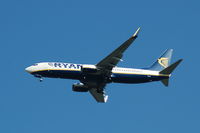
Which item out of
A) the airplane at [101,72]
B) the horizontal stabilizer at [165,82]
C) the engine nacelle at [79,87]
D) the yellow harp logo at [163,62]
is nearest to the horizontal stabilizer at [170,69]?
the airplane at [101,72]

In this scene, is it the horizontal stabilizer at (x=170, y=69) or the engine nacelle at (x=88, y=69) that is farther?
the horizontal stabilizer at (x=170, y=69)

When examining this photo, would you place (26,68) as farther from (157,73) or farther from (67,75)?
(157,73)

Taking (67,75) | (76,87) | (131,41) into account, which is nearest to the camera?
(131,41)

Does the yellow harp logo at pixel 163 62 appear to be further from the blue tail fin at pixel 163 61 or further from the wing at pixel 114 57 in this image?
the wing at pixel 114 57

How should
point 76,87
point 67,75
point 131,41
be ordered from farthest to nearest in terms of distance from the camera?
point 76,87, point 67,75, point 131,41

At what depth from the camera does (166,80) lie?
355 ft

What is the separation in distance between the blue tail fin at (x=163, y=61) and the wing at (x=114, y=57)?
12785mm

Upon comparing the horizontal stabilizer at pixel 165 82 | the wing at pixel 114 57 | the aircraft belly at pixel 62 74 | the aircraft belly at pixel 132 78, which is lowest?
the horizontal stabilizer at pixel 165 82

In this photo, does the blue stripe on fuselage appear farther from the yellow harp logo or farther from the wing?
the yellow harp logo

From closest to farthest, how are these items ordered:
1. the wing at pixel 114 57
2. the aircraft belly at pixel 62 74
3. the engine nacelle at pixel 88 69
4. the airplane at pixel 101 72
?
the wing at pixel 114 57 < the engine nacelle at pixel 88 69 < the airplane at pixel 101 72 < the aircraft belly at pixel 62 74

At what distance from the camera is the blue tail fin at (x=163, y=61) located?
11361cm

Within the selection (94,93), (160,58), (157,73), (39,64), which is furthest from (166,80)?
(39,64)

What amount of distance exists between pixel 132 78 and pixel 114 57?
798 cm

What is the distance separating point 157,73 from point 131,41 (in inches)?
626
